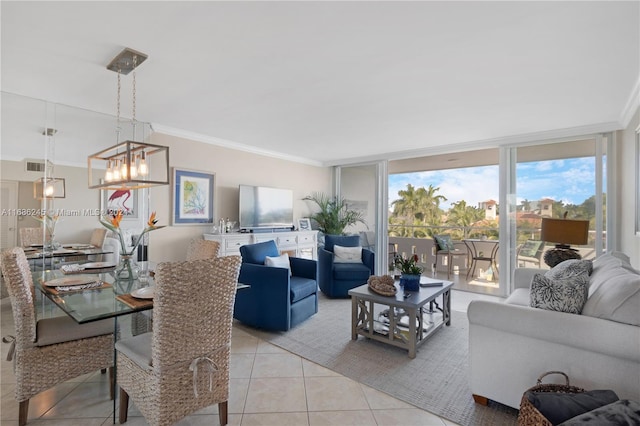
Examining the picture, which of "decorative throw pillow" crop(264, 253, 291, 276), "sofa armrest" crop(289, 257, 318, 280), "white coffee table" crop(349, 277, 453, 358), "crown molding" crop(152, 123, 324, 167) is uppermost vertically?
"crown molding" crop(152, 123, 324, 167)

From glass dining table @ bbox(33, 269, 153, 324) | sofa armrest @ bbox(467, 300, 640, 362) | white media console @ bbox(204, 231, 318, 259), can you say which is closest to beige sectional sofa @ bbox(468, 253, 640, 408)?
sofa armrest @ bbox(467, 300, 640, 362)

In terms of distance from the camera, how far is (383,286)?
3000mm

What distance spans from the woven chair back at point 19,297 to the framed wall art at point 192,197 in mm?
2418

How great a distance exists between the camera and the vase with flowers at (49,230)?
307cm

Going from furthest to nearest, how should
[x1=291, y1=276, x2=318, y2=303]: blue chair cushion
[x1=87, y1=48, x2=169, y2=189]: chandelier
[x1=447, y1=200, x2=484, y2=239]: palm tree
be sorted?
[x1=447, y1=200, x2=484, y2=239]: palm tree
[x1=291, y1=276, x2=318, y2=303]: blue chair cushion
[x1=87, y1=48, x2=169, y2=189]: chandelier

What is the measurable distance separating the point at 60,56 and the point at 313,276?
10.1ft

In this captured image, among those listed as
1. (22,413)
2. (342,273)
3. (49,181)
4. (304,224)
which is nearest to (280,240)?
(304,224)

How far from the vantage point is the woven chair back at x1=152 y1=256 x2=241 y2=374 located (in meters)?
1.50

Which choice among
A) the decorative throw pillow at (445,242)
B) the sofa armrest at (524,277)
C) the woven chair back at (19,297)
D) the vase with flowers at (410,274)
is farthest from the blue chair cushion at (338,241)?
the woven chair back at (19,297)

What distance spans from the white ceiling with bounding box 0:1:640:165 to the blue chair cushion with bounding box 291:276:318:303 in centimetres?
198

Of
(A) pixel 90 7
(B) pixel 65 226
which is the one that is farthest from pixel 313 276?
(A) pixel 90 7

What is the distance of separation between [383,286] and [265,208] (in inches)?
111

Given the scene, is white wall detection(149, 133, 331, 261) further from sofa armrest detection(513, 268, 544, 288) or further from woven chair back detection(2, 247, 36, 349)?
sofa armrest detection(513, 268, 544, 288)

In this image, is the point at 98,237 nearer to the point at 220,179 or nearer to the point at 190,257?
the point at 190,257
